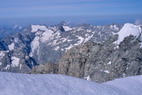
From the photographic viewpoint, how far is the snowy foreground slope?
1577 cm

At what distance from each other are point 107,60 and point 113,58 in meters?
2.52

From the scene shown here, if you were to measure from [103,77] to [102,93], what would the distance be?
85.3 metres

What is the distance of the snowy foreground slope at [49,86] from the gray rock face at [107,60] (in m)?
68.6

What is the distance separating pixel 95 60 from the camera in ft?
414

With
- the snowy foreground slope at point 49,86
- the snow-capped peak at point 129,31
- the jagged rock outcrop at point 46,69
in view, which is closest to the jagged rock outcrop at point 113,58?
the snow-capped peak at point 129,31

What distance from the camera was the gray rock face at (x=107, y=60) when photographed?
95000 mm

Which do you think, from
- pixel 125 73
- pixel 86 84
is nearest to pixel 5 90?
pixel 86 84

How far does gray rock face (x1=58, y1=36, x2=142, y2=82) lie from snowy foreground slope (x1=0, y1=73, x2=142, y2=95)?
2701 inches

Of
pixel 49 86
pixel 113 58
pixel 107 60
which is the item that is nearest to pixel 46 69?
pixel 107 60

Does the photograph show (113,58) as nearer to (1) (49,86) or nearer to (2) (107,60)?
(2) (107,60)

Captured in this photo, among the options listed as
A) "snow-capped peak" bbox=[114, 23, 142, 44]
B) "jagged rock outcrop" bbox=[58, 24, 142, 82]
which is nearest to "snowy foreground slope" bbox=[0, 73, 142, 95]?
"jagged rock outcrop" bbox=[58, 24, 142, 82]

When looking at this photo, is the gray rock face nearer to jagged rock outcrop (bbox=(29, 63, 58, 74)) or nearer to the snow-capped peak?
the snow-capped peak

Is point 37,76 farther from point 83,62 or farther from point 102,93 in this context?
point 83,62

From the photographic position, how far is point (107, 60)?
4518 inches
